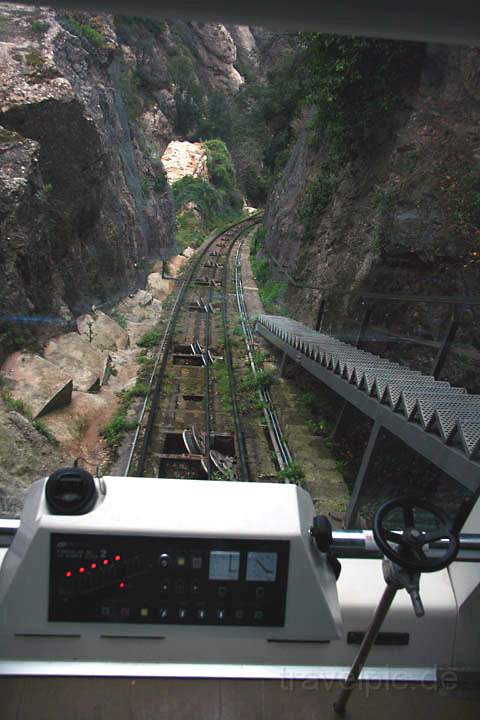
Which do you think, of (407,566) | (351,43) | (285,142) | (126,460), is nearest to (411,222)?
(351,43)

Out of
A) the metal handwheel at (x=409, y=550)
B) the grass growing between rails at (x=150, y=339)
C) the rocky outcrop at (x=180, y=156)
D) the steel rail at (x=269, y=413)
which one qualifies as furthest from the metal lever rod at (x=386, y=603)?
the rocky outcrop at (x=180, y=156)

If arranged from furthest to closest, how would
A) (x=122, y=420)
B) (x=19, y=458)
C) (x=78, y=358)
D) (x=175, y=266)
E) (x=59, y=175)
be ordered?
1. (x=175, y=266)
2. (x=59, y=175)
3. (x=78, y=358)
4. (x=122, y=420)
5. (x=19, y=458)

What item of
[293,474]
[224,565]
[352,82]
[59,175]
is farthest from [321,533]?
[352,82]

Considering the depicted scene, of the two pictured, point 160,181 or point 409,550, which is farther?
point 160,181

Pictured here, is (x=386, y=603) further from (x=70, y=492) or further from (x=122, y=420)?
(x=122, y=420)

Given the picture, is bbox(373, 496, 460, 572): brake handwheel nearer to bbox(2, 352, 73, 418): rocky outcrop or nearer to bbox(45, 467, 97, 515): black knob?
bbox(45, 467, 97, 515): black knob

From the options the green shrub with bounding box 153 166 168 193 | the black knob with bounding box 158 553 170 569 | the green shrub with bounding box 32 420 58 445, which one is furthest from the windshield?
the green shrub with bounding box 153 166 168 193
